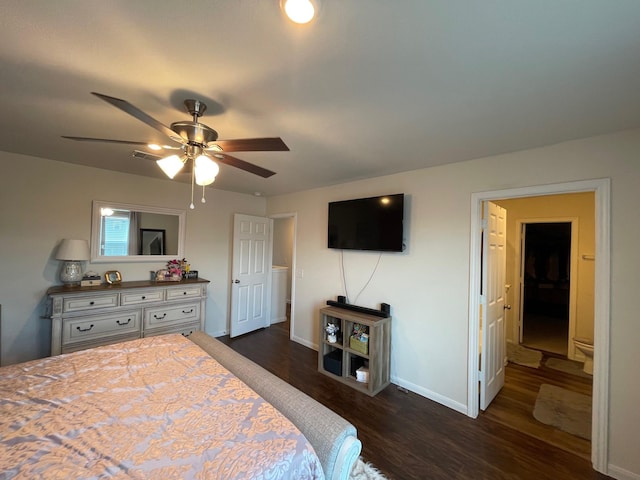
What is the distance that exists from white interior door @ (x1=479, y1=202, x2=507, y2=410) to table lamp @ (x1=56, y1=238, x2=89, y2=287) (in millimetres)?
4237

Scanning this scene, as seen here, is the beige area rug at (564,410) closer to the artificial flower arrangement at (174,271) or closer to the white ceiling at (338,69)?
the white ceiling at (338,69)

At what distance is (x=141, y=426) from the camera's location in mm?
1132

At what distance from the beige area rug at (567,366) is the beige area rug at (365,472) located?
3083mm

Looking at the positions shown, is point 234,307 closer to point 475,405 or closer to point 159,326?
point 159,326

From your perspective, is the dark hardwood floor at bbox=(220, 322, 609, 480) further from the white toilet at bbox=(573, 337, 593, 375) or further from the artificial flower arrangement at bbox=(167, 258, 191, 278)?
the artificial flower arrangement at bbox=(167, 258, 191, 278)

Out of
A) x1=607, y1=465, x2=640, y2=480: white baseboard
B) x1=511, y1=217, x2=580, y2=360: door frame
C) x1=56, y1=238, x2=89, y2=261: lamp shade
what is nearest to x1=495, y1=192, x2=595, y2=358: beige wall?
x1=511, y1=217, x2=580, y2=360: door frame

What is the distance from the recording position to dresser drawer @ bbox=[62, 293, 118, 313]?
104 inches

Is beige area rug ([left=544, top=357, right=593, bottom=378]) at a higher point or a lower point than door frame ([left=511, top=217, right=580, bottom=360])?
lower

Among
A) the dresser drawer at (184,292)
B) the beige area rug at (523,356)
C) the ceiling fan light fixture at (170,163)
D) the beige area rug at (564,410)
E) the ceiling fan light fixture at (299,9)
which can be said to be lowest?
the beige area rug at (523,356)

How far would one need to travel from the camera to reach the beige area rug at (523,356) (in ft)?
→ 11.5

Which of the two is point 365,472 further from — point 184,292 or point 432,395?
point 184,292

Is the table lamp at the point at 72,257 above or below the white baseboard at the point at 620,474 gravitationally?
above

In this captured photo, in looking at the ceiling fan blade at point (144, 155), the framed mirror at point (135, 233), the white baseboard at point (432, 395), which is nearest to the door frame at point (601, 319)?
the white baseboard at point (432, 395)

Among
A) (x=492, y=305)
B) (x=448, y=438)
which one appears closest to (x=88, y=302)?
(x=448, y=438)
